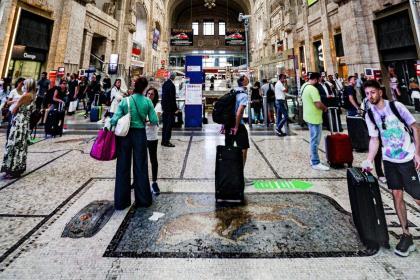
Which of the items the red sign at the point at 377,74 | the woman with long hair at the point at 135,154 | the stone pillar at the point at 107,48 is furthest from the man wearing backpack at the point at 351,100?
the stone pillar at the point at 107,48

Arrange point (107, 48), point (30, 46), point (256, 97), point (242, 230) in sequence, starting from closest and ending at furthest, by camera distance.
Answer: point (242, 230) < point (256, 97) < point (30, 46) < point (107, 48)

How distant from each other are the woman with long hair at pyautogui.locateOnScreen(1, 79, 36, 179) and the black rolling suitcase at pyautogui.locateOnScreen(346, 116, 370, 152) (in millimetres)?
6613

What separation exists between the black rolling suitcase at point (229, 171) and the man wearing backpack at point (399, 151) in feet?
4.29

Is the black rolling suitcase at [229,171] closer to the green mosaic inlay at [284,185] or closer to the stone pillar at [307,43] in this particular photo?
the green mosaic inlay at [284,185]

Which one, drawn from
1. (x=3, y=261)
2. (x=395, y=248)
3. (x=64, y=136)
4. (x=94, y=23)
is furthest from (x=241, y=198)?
(x=94, y=23)

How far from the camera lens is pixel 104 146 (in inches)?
105

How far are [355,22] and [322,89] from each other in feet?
39.1

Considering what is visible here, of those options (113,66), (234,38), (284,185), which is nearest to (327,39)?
(113,66)

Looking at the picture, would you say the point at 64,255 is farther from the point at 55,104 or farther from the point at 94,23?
the point at 94,23

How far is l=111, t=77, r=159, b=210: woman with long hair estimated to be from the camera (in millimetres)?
2789

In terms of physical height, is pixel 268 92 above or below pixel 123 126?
above

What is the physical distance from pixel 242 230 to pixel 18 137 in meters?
4.03

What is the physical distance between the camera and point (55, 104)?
7398 millimetres

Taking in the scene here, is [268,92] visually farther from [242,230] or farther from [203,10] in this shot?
[203,10]
